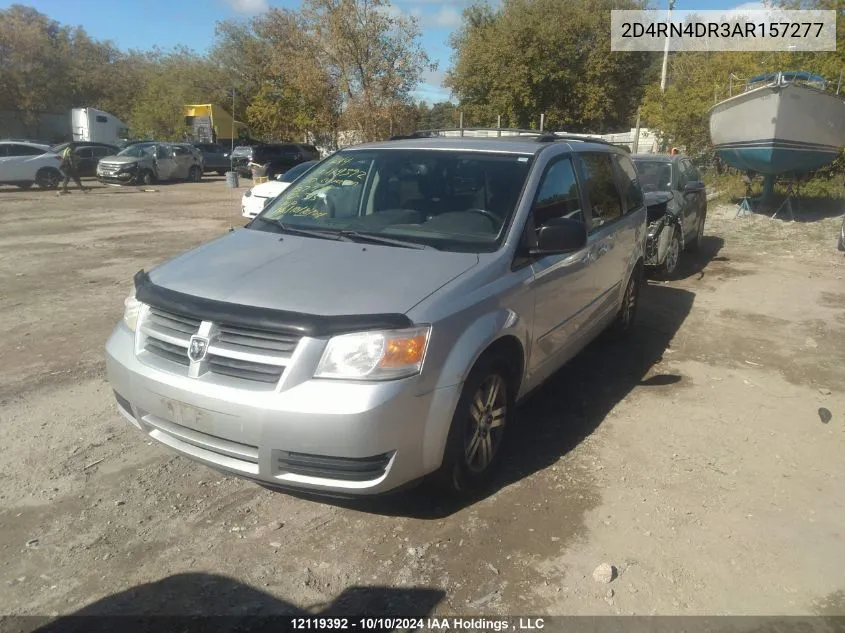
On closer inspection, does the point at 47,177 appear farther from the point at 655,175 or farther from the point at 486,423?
the point at 486,423

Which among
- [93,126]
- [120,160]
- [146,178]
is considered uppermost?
[93,126]

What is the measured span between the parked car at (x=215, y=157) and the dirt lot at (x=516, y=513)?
1103 inches

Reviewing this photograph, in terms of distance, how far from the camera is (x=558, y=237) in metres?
3.67

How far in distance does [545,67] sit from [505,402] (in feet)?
103

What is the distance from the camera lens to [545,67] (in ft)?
105

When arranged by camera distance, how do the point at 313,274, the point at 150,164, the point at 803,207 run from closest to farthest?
the point at 313,274, the point at 803,207, the point at 150,164

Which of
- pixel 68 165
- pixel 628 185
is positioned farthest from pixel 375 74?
pixel 628 185

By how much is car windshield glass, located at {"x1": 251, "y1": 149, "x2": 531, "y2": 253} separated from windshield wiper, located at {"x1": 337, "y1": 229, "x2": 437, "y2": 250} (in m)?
0.04

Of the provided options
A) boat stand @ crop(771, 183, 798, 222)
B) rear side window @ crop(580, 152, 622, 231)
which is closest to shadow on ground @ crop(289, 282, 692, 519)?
rear side window @ crop(580, 152, 622, 231)

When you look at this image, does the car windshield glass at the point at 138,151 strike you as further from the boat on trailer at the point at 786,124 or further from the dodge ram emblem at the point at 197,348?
the dodge ram emblem at the point at 197,348

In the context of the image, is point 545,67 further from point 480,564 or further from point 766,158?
point 480,564

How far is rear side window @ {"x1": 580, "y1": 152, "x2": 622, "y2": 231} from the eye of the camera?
15.9 feet

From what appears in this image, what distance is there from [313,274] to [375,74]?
2262 cm

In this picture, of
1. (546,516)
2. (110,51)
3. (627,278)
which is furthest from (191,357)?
(110,51)
